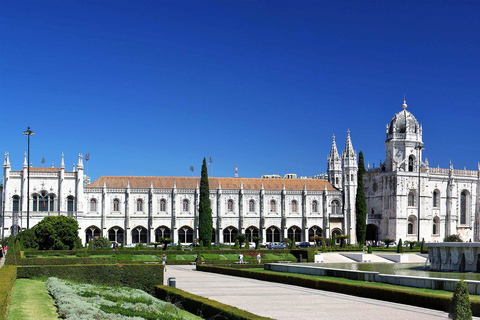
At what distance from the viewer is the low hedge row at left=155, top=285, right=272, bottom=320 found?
1559 cm

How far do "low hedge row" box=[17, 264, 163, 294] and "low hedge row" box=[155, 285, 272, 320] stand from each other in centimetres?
206

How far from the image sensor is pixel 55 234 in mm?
52281

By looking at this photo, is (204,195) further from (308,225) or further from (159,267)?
(159,267)

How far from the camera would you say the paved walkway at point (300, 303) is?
1769 centimetres

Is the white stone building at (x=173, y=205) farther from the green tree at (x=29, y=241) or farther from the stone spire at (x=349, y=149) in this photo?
the green tree at (x=29, y=241)

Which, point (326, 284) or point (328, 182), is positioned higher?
point (328, 182)

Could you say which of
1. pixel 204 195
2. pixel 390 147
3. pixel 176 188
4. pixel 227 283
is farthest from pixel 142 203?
pixel 227 283

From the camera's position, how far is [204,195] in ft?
221

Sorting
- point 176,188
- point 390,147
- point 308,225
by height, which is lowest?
point 308,225

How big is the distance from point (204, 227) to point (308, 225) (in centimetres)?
2019

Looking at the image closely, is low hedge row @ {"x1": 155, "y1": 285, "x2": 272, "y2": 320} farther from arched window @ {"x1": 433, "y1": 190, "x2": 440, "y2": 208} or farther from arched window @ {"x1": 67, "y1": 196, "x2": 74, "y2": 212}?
arched window @ {"x1": 433, "y1": 190, "x2": 440, "y2": 208}

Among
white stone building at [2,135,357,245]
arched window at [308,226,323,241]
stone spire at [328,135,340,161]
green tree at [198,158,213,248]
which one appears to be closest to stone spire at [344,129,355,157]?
stone spire at [328,135,340,161]

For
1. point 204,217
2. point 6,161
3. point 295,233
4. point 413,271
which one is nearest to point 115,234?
point 204,217

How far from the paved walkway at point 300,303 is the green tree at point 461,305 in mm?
4307
